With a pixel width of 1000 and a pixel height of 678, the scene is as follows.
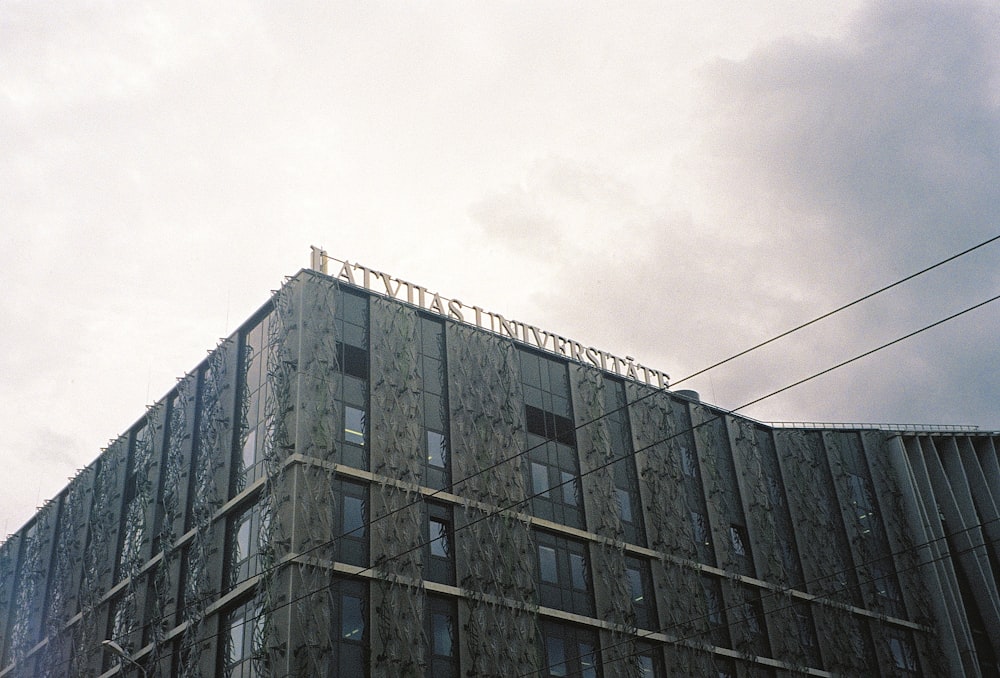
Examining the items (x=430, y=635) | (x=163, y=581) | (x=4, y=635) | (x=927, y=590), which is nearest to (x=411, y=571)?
(x=430, y=635)

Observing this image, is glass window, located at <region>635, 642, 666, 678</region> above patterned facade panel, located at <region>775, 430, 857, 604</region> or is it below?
below

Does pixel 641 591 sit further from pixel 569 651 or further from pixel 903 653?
pixel 903 653

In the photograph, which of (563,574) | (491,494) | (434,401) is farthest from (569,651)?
(434,401)

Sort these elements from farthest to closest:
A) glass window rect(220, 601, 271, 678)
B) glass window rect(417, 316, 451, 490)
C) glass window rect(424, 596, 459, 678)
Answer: glass window rect(417, 316, 451, 490)
glass window rect(424, 596, 459, 678)
glass window rect(220, 601, 271, 678)

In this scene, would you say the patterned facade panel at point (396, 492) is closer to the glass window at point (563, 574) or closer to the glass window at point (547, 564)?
the glass window at point (547, 564)

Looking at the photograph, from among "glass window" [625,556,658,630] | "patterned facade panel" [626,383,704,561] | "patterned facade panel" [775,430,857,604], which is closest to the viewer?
"glass window" [625,556,658,630]

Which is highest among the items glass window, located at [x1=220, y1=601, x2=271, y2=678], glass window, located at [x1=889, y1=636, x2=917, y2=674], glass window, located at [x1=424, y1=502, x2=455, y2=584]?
glass window, located at [x1=424, y1=502, x2=455, y2=584]

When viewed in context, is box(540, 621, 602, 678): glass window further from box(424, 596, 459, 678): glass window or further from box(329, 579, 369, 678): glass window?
box(329, 579, 369, 678): glass window

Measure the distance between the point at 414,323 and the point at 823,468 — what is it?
3245 centimetres

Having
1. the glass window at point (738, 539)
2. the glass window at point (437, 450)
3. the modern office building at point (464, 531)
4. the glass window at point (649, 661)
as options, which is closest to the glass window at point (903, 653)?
the modern office building at point (464, 531)

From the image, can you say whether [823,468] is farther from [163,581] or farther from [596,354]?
[163,581]

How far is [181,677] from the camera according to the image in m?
49.7

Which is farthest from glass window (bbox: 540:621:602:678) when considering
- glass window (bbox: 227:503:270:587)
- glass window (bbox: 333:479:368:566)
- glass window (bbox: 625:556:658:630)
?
glass window (bbox: 227:503:270:587)

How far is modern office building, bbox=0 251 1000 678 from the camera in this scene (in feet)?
160
